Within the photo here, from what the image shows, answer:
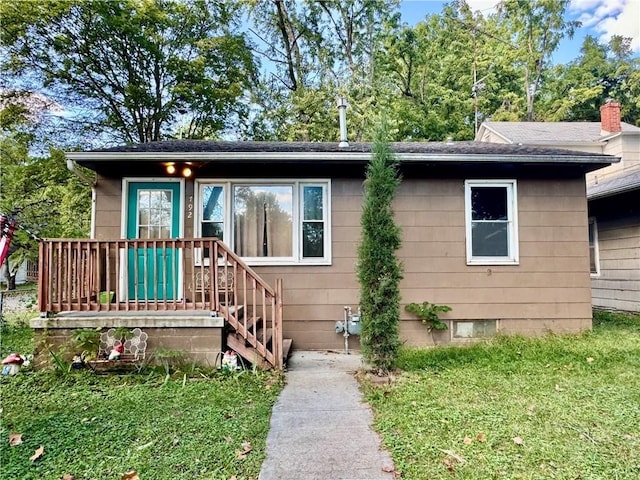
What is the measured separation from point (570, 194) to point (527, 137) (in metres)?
8.35

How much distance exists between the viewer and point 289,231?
571 centimetres

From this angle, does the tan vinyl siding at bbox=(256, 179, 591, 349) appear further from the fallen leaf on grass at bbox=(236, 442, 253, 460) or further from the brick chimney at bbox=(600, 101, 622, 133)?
the brick chimney at bbox=(600, 101, 622, 133)

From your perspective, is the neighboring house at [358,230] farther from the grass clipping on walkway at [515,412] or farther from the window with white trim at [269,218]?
the grass clipping on walkway at [515,412]

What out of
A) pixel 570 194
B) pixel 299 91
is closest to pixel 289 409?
pixel 570 194

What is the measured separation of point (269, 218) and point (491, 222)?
352 cm

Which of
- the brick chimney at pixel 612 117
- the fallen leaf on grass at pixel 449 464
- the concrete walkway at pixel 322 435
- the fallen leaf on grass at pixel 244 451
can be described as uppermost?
the brick chimney at pixel 612 117

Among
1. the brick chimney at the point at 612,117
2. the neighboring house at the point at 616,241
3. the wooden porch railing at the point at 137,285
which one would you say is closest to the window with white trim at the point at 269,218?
the wooden porch railing at the point at 137,285

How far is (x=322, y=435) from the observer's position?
281cm

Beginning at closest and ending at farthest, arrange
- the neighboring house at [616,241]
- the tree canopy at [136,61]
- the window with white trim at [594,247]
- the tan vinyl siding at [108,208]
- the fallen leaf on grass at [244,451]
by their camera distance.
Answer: the fallen leaf on grass at [244,451] < the tan vinyl siding at [108,208] < the neighboring house at [616,241] < the window with white trim at [594,247] < the tree canopy at [136,61]

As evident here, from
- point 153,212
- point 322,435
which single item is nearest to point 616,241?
point 322,435

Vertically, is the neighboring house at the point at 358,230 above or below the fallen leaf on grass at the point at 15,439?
above

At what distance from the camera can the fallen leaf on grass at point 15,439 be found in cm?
271

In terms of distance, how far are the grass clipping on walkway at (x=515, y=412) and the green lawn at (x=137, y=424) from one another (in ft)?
3.62

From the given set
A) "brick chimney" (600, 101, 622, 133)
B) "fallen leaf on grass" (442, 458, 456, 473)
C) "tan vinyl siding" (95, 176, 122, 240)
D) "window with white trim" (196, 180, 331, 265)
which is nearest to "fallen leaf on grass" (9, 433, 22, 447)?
"fallen leaf on grass" (442, 458, 456, 473)
